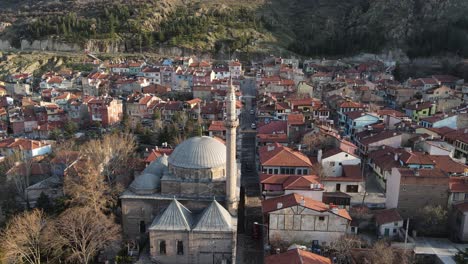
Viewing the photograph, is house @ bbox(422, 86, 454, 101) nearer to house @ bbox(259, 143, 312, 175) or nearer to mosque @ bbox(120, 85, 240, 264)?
house @ bbox(259, 143, 312, 175)

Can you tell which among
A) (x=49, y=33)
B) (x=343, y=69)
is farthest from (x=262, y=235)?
(x=49, y=33)

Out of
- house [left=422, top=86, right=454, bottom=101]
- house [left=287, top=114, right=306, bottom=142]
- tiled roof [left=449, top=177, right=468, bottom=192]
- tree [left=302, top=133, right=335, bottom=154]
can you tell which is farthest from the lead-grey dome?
house [left=422, top=86, right=454, bottom=101]

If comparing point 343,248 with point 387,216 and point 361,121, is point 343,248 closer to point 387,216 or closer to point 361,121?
point 387,216

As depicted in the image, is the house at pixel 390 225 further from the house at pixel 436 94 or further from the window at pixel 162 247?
the house at pixel 436 94

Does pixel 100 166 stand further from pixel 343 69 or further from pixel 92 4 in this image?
pixel 92 4

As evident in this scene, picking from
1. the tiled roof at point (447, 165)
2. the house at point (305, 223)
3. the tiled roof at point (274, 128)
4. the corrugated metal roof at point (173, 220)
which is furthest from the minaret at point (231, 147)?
the tiled roof at point (274, 128)

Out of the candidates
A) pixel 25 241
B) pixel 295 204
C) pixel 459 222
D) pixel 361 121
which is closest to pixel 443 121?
pixel 361 121
